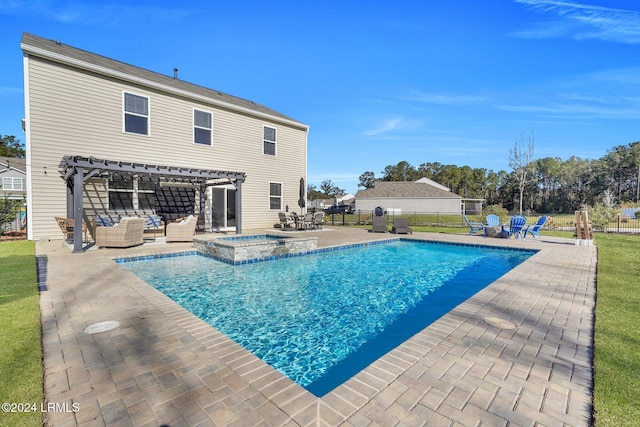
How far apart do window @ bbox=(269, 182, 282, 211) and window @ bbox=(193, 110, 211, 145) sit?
13.3 ft

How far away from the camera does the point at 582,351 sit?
2.74m

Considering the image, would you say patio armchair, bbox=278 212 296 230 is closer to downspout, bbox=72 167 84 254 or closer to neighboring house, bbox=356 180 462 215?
downspout, bbox=72 167 84 254

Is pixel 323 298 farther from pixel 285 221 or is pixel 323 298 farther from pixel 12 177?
pixel 12 177

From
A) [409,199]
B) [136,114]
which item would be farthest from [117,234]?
[409,199]

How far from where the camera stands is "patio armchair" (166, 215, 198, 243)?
396 inches

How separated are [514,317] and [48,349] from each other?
4910 mm

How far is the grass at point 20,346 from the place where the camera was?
1.95 m

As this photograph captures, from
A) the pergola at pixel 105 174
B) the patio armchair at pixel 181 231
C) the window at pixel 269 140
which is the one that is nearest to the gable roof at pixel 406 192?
the window at pixel 269 140

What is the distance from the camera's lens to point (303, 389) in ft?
7.14

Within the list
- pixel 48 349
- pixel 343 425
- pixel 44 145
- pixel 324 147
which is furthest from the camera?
pixel 324 147

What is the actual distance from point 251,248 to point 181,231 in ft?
12.0

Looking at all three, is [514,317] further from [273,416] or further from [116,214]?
[116,214]

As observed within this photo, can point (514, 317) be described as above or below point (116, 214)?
below

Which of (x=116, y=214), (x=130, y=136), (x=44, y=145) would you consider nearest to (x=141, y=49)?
(x=130, y=136)
